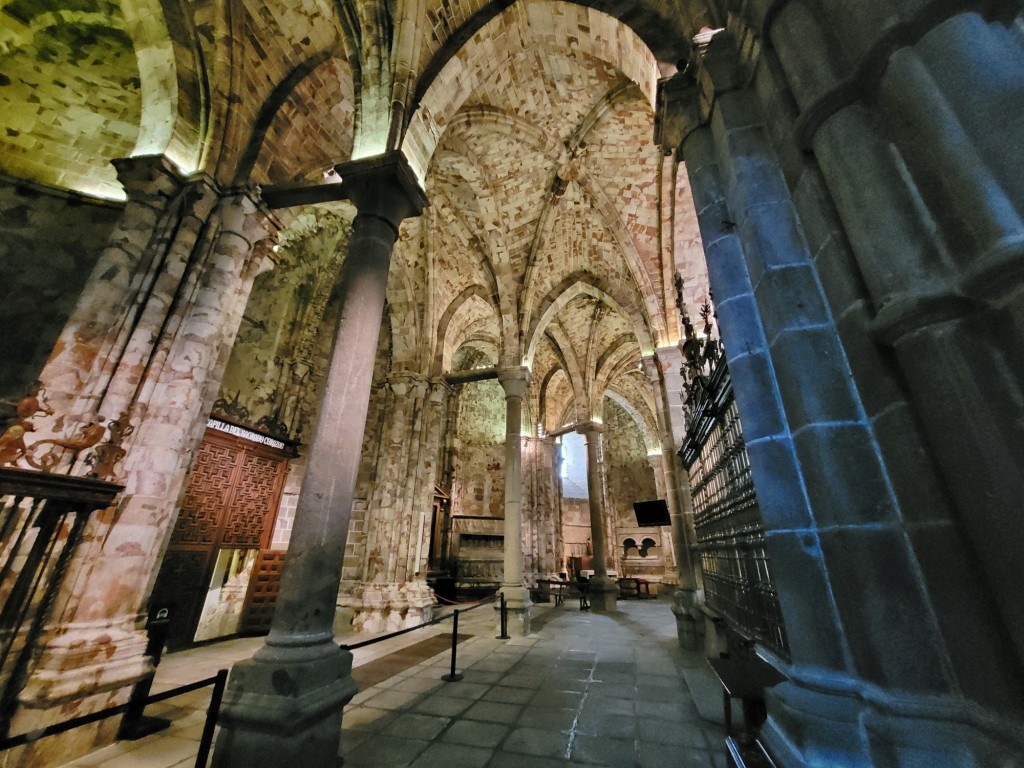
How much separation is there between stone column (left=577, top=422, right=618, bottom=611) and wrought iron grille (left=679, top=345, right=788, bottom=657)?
17.0 feet

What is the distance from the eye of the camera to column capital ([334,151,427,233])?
3.62 m

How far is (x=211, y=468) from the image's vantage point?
6629 mm

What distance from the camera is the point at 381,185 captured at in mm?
3660

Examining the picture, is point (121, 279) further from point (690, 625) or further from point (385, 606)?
point (690, 625)

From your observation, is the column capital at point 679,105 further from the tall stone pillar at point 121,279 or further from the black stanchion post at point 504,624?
the black stanchion post at point 504,624

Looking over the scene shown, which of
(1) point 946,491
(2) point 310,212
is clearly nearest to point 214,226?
(2) point 310,212

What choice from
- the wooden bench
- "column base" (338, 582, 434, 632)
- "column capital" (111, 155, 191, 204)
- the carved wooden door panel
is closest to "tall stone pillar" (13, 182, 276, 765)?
"column capital" (111, 155, 191, 204)

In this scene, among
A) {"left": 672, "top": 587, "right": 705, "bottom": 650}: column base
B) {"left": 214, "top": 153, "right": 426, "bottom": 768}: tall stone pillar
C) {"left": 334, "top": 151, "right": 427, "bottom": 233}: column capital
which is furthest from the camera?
{"left": 672, "top": 587, "right": 705, "bottom": 650}: column base

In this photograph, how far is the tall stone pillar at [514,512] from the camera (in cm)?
646

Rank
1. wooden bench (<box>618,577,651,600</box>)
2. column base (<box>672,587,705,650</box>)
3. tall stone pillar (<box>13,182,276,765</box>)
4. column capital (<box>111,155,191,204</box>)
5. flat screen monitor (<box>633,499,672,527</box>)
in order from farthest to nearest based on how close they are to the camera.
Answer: flat screen monitor (<box>633,499,672,527</box>) → wooden bench (<box>618,577,651,600</box>) → column base (<box>672,587,705,650</box>) → column capital (<box>111,155,191,204</box>) → tall stone pillar (<box>13,182,276,765</box>)

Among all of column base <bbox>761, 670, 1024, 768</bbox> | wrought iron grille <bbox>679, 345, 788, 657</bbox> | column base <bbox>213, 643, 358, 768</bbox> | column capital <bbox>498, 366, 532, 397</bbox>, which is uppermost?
column capital <bbox>498, 366, 532, 397</bbox>

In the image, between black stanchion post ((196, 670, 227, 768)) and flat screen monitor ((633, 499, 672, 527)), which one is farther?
flat screen monitor ((633, 499, 672, 527))

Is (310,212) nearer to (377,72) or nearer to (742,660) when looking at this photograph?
(377,72)

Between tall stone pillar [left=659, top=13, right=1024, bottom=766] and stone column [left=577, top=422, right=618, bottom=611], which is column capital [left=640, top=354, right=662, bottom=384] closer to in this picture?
stone column [left=577, top=422, right=618, bottom=611]
